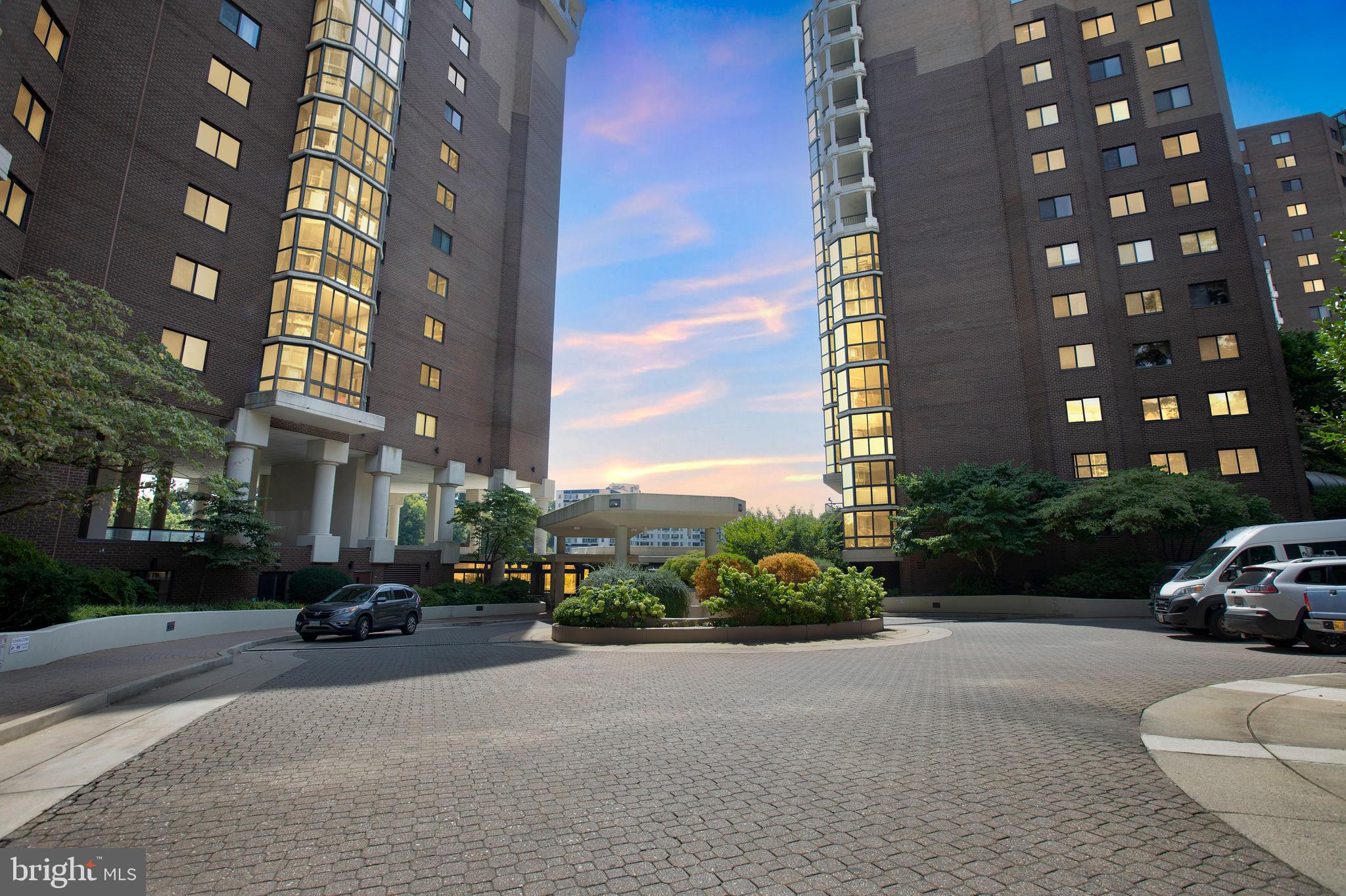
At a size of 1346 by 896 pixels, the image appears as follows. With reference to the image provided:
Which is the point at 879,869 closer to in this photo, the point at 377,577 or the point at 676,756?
the point at 676,756

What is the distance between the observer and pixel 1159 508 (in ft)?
91.3

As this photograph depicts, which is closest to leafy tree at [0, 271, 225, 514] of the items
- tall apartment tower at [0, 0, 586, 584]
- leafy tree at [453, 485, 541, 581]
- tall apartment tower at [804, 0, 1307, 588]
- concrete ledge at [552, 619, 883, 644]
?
tall apartment tower at [0, 0, 586, 584]

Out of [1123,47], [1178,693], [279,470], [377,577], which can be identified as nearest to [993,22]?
[1123,47]

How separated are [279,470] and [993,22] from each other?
182 ft

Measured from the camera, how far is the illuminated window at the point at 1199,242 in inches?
1409

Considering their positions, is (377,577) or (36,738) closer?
(36,738)

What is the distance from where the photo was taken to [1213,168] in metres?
36.4

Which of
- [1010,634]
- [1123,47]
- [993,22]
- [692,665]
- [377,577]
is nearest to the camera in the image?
[692,665]

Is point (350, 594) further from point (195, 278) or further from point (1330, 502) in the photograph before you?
point (1330, 502)

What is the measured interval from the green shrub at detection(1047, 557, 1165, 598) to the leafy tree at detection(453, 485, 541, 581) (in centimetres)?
2933

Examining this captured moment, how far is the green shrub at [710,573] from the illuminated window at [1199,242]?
32.2 meters

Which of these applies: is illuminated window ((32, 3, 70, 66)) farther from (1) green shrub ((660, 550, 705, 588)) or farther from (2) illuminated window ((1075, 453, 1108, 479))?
(2) illuminated window ((1075, 453, 1108, 479))

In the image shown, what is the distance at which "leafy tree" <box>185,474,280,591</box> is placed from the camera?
25203mm

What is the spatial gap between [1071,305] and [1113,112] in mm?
12862
